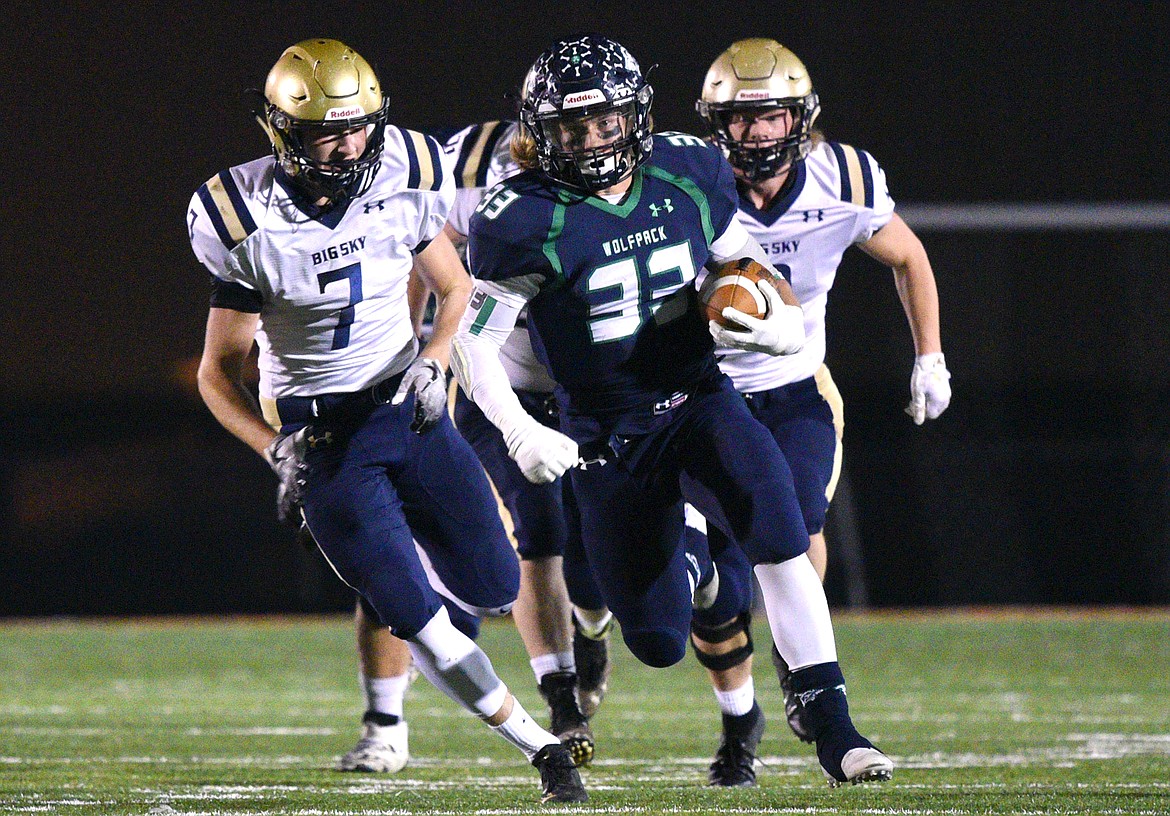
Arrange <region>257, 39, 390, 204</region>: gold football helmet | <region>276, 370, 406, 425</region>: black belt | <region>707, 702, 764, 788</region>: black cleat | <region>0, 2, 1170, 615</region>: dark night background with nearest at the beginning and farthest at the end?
<region>257, 39, 390, 204</region>: gold football helmet < <region>276, 370, 406, 425</region>: black belt < <region>707, 702, 764, 788</region>: black cleat < <region>0, 2, 1170, 615</region>: dark night background

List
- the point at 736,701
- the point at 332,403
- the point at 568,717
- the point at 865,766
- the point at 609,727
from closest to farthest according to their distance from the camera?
the point at 865,766 → the point at 332,403 → the point at 736,701 → the point at 568,717 → the point at 609,727

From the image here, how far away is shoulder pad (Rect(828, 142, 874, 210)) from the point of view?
13.2 ft

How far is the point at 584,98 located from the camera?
321 cm

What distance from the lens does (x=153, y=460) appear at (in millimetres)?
10672

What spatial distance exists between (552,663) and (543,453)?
1.15 metres

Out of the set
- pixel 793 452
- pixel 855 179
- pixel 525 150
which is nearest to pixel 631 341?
pixel 525 150

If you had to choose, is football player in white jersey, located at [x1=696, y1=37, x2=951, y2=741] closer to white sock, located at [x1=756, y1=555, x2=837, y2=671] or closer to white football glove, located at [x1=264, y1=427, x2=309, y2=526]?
white sock, located at [x1=756, y1=555, x2=837, y2=671]

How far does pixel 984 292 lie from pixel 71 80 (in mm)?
6289

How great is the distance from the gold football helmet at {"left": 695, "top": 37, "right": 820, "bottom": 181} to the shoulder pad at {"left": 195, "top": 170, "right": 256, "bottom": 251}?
1.21m

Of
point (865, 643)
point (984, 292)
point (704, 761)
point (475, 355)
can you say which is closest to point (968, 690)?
point (865, 643)

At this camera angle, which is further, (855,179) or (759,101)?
(855,179)

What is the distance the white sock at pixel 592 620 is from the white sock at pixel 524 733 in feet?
2.93

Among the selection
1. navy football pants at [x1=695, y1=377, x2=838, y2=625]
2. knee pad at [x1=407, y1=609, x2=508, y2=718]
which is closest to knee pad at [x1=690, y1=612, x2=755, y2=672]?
navy football pants at [x1=695, y1=377, x2=838, y2=625]

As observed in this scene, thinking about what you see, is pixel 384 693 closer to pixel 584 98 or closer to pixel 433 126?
pixel 584 98
